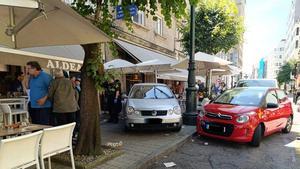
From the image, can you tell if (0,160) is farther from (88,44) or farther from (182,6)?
(182,6)

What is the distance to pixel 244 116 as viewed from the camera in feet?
22.3

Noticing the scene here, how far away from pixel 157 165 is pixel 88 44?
2.90 metres

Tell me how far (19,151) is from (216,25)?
15.3 m

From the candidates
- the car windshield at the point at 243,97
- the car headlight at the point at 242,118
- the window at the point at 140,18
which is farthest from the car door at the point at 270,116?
the window at the point at 140,18

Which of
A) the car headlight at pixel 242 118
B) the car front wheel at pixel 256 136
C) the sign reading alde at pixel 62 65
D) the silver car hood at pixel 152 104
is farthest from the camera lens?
the sign reading alde at pixel 62 65

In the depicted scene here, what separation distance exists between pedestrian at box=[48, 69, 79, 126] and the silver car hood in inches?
93.3

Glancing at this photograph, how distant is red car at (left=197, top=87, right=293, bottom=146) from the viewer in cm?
682

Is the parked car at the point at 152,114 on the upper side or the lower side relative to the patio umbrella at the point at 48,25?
lower

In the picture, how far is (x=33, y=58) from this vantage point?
7777 mm

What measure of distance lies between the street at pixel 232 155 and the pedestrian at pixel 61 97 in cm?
220

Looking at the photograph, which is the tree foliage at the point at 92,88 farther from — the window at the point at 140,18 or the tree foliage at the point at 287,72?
the tree foliage at the point at 287,72

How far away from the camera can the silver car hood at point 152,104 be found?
7684 mm

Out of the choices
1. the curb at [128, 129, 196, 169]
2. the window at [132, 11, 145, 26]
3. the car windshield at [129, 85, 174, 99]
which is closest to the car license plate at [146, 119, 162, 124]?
the curb at [128, 129, 196, 169]

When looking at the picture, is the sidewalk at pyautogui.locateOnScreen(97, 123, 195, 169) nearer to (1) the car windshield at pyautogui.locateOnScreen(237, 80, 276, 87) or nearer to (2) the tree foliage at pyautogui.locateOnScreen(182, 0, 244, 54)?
(1) the car windshield at pyautogui.locateOnScreen(237, 80, 276, 87)
